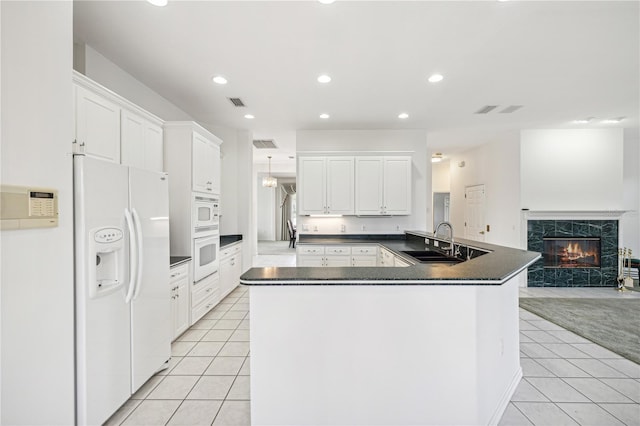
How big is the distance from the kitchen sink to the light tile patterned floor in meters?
1.06

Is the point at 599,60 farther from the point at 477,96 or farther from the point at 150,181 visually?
the point at 150,181

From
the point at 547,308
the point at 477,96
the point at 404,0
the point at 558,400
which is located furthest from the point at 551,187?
the point at 404,0

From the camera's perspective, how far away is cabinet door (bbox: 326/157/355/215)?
5.05 metres

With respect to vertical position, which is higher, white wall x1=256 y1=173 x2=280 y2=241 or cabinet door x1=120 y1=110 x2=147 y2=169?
cabinet door x1=120 y1=110 x2=147 y2=169

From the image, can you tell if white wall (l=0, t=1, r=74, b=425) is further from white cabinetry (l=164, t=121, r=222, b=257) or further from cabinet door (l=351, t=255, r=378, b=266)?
cabinet door (l=351, t=255, r=378, b=266)

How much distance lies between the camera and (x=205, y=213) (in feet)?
12.0

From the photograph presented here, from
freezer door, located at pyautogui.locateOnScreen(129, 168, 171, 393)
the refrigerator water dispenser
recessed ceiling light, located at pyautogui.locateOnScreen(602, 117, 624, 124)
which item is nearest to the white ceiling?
recessed ceiling light, located at pyautogui.locateOnScreen(602, 117, 624, 124)

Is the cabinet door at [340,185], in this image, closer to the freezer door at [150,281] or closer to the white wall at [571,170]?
the freezer door at [150,281]

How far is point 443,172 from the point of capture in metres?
9.07

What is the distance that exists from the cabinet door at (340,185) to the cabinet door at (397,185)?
0.59 meters

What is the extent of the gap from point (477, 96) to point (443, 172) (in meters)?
5.55

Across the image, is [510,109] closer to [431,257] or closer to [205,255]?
[431,257]

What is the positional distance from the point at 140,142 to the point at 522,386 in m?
3.93

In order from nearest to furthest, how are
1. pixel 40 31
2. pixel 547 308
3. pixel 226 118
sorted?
pixel 40 31 → pixel 547 308 → pixel 226 118
